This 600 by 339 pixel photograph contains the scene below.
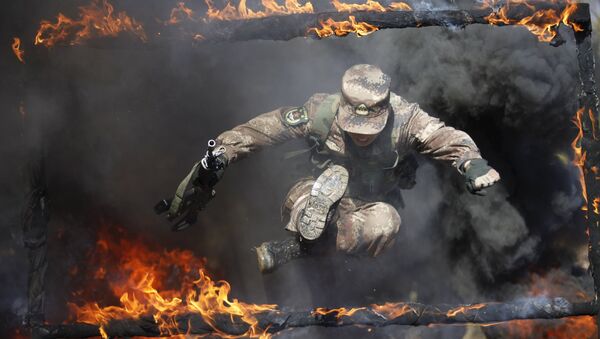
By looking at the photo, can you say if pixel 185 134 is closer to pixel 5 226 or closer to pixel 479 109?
pixel 5 226

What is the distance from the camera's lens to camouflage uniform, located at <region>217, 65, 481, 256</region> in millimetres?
9047

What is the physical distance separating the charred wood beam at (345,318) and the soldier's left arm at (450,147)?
105 inches

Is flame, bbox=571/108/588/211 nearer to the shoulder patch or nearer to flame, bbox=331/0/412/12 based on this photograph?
flame, bbox=331/0/412/12

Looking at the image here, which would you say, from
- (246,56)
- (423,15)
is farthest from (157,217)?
(423,15)

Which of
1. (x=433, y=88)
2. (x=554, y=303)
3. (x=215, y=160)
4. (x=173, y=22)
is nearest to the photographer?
(x=215, y=160)

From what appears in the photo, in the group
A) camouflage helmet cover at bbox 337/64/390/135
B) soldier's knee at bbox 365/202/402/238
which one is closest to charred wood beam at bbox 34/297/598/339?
soldier's knee at bbox 365/202/402/238

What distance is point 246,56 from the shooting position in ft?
39.4

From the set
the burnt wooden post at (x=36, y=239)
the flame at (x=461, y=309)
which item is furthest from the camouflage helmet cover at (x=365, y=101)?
the burnt wooden post at (x=36, y=239)


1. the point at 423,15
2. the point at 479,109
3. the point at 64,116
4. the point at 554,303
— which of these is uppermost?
the point at 423,15

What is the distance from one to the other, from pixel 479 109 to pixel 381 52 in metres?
2.01

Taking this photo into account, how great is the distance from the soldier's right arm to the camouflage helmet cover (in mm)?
660

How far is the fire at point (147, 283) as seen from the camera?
34.6ft

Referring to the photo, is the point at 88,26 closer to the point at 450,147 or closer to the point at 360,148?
the point at 360,148

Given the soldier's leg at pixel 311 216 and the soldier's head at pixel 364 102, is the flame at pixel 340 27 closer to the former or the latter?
the soldier's head at pixel 364 102
